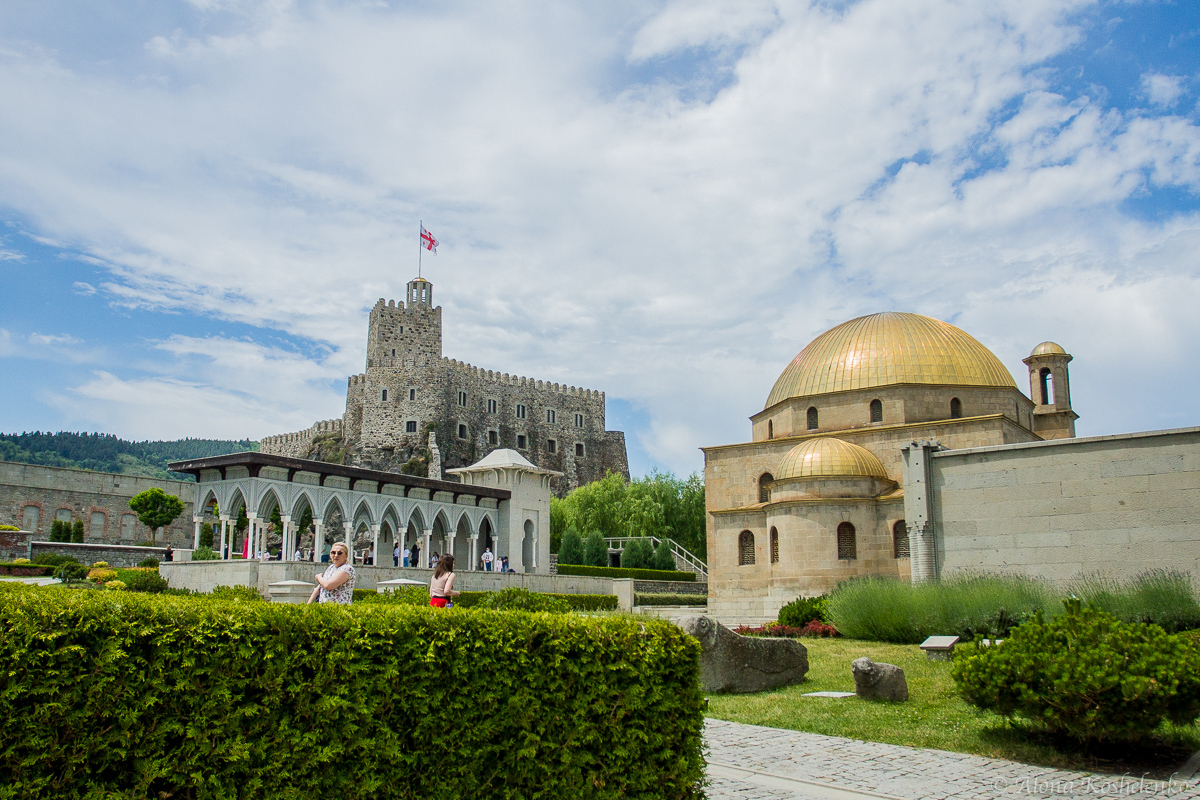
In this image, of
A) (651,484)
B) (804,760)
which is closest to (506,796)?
(804,760)

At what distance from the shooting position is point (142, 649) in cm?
396

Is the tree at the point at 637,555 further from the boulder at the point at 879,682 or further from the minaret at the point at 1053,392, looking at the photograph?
the boulder at the point at 879,682

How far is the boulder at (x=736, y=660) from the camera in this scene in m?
10.9

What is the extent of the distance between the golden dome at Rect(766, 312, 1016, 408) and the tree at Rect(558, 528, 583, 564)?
14970 millimetres

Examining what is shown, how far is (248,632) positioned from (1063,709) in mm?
6461

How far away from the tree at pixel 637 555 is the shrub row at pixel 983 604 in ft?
81.0

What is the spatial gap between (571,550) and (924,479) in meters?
25.2

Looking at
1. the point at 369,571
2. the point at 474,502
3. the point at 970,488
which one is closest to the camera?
the point at 970,488

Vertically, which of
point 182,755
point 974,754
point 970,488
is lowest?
point 974,754

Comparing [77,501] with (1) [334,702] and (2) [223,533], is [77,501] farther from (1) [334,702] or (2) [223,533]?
(1) [334,702]

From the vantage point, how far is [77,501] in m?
41.3

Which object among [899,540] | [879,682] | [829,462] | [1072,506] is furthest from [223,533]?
[1072,506]

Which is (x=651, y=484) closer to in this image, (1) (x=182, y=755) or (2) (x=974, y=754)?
(2) (x=974, y=754)

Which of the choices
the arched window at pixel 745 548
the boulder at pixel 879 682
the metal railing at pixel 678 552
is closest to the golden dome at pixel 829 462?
the arched window at pixel 745 548
